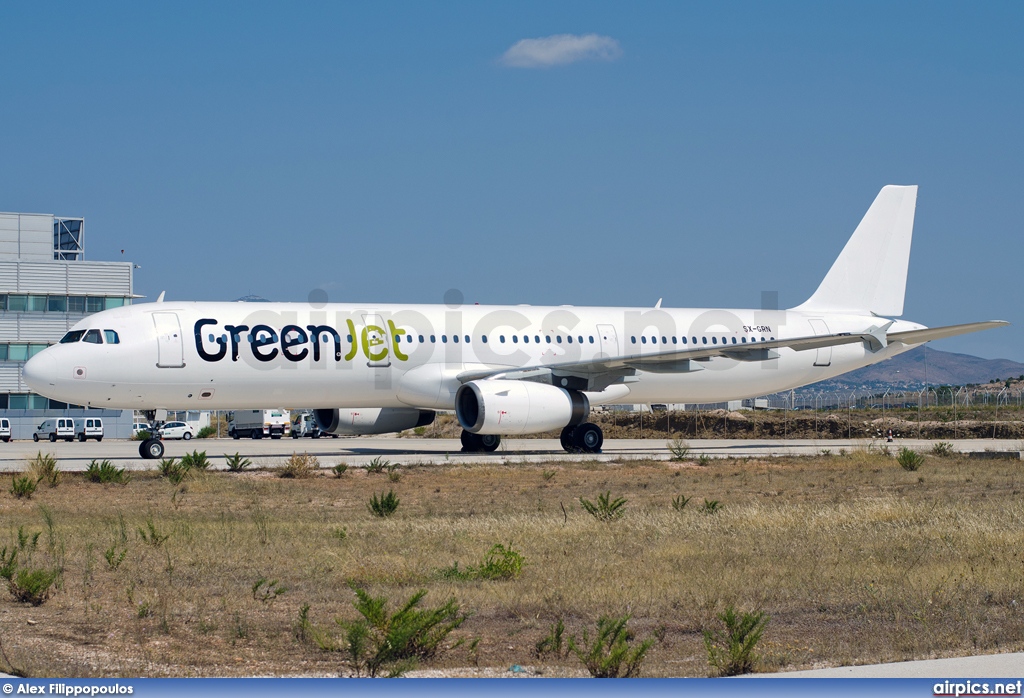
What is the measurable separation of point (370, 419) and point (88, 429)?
33.8 meters

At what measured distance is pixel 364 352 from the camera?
1115 inches

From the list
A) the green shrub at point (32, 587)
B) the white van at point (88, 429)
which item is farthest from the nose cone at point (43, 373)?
the white van at point (88, 429)

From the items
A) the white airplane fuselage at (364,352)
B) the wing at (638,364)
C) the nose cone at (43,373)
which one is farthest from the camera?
the wing at (638,364)

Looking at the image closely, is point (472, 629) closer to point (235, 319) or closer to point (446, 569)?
point (446, 569)

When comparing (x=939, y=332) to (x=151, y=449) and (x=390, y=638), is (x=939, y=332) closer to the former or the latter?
(x=151, y=449)

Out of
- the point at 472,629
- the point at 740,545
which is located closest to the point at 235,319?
the point at 740,545

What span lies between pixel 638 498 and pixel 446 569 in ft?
26.9

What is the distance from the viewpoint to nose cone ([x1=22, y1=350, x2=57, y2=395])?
25.6 metres

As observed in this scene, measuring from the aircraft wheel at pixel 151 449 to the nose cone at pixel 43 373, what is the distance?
3338 mm

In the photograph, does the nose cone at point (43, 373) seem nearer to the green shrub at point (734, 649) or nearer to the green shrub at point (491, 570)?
the green shrub at point (491, 570)

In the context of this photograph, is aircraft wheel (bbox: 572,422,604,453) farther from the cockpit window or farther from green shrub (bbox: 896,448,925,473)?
the cockpit window

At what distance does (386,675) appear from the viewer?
7227 millimetres

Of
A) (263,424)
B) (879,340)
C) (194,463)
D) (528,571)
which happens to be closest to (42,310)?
(263,424)

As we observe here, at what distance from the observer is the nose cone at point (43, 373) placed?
25641 mm
